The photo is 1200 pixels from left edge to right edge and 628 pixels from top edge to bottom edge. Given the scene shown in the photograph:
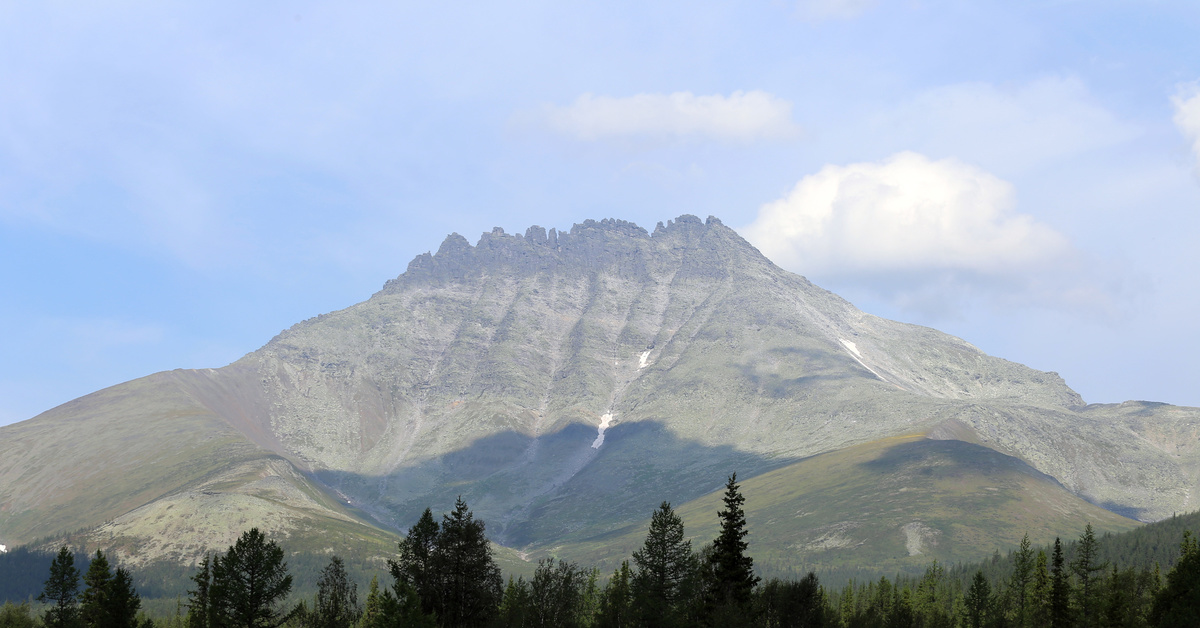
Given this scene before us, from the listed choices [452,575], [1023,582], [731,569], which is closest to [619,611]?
[452,575]

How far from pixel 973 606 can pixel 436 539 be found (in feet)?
300

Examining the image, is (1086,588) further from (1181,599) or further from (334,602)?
(334,602)

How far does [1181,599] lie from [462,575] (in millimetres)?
72897

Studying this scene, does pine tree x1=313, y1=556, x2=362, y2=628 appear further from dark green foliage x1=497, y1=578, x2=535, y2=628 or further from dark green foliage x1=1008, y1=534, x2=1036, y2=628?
dark green foliage x1=1008, y1=534, x2=1036, y2=628

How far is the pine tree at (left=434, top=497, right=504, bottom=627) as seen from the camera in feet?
313

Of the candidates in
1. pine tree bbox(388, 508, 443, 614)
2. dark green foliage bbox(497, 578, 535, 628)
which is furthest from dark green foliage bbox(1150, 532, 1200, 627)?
pine tree bbox(388, 508, 443, 614)

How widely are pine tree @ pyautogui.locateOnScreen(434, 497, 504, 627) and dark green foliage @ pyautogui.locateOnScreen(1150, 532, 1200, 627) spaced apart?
2649 inches

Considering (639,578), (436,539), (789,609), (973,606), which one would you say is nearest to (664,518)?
(639,578)

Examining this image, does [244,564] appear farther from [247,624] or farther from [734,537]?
[734,537]

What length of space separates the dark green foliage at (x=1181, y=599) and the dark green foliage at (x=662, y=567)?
47018 mm

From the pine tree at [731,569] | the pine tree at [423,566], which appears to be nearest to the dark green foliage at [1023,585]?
the pine tree at [731,569]

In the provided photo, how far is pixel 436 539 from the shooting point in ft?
319

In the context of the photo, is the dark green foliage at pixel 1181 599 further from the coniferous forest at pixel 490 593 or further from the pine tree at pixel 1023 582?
Result: the pine tree at pixel 1023 582

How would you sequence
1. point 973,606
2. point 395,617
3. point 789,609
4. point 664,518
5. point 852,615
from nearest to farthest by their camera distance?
1. point 395,617
2. point 664,518
3. point 789,609
4. point 973,606
5. point 852,615
